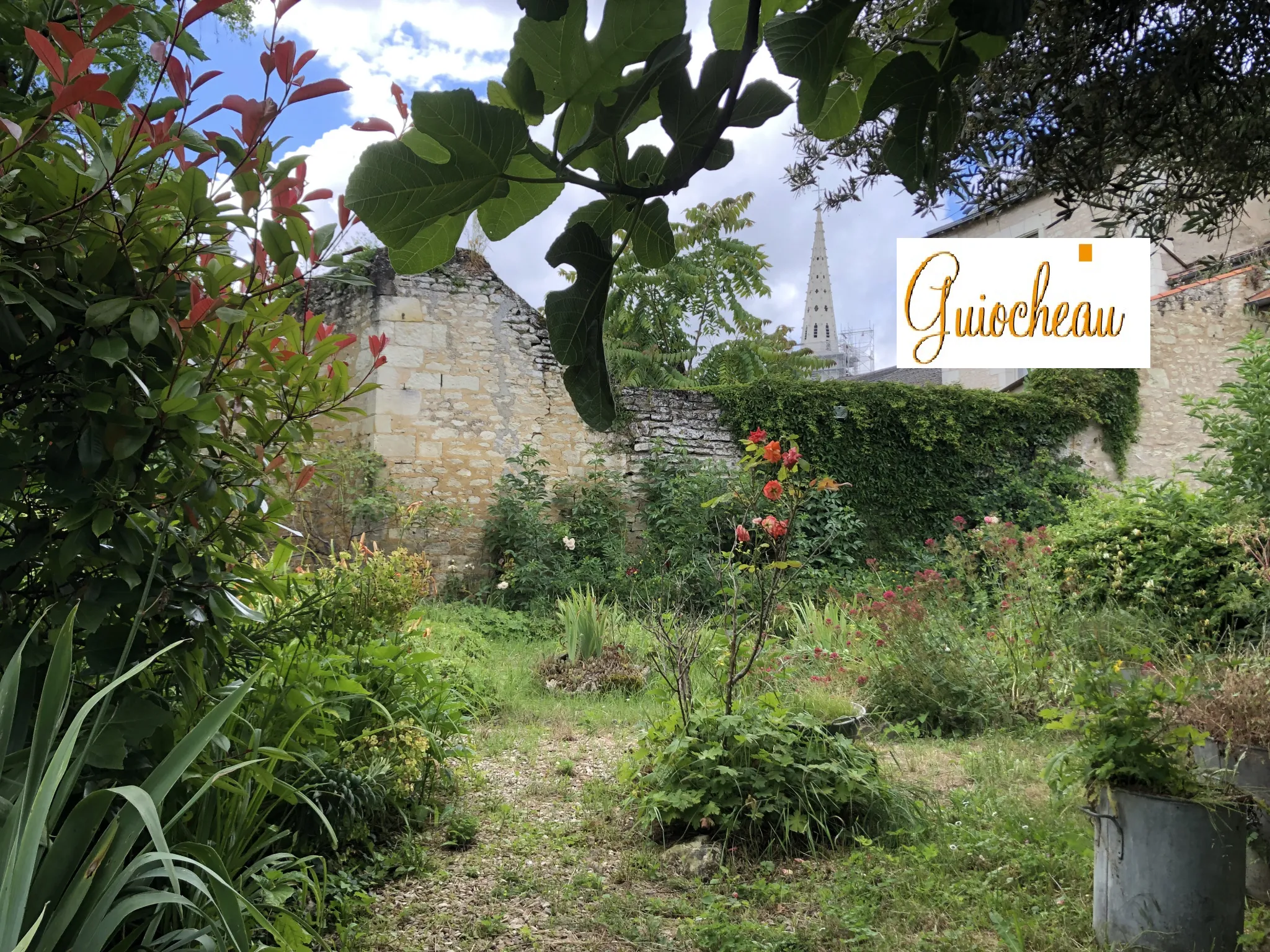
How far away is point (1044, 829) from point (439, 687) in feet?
7.60

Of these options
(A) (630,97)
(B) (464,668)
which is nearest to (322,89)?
(A) (630,97)

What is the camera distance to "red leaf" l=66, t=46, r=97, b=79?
1.32m

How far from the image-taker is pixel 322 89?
1571 millimetres

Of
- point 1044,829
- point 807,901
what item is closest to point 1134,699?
point 1044,829

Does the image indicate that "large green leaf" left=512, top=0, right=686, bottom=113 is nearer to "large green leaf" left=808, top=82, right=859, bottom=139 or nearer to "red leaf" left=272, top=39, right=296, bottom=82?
"large green leaf" left=808, top=82, right=859, bottom=139

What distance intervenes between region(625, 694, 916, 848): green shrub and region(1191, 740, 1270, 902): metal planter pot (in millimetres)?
1015

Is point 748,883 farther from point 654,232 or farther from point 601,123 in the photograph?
point 601,123

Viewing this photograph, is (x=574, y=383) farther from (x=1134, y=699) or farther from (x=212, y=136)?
(x=1134, y=699)

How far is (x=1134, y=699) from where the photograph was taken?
8.15ft

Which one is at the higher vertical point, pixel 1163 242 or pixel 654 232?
pixel 1163 242

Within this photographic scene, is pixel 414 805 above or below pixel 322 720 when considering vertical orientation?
below

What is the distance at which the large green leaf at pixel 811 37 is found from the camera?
2.11 feet

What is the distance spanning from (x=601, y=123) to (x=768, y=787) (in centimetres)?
301

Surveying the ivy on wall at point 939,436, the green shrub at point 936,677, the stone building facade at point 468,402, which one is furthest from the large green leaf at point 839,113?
the ivy on wall at point 939,436
